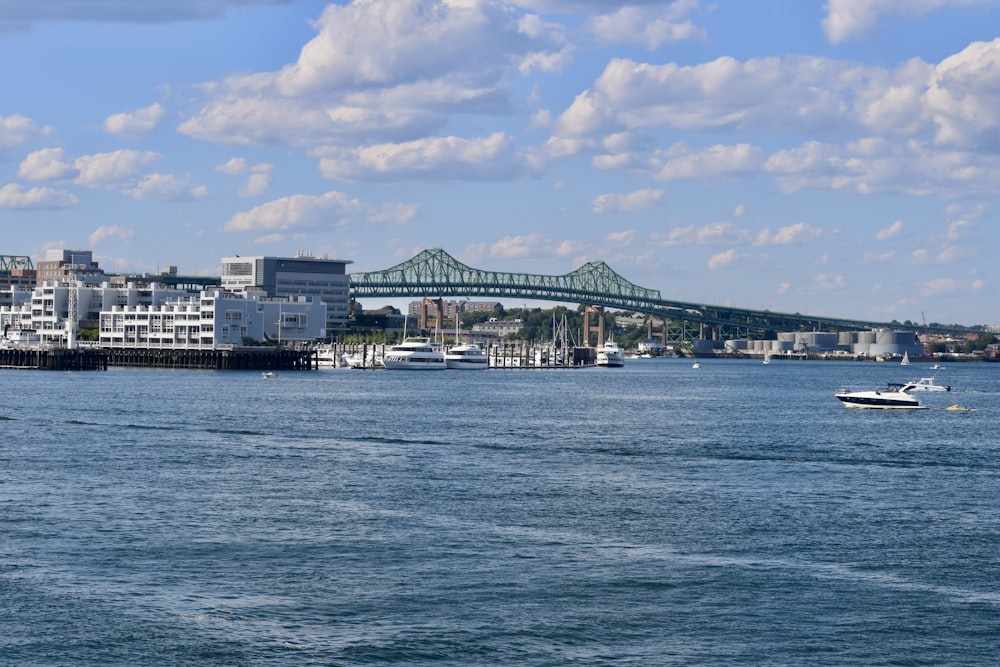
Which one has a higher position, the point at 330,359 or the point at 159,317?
the point at 159,317

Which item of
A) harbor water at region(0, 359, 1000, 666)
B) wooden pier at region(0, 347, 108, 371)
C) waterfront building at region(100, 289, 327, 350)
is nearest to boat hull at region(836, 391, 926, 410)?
harbor water at region(0, 359, 1000, 666)

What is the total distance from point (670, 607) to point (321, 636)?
20.0ft

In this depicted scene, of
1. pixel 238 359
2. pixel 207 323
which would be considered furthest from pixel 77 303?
pixel 238 359

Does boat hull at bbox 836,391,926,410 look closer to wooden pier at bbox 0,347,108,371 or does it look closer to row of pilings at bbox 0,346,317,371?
row of pilings at bbox 0,346,317,371

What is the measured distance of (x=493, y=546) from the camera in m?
29.7

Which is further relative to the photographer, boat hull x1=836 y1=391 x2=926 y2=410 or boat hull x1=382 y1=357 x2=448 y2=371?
boat hull x1=382 y1=357 x2=448 y2=371

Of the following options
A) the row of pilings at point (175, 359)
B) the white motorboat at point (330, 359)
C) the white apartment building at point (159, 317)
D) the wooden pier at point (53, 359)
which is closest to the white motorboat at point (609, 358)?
the white apartment building at point (159, 317)

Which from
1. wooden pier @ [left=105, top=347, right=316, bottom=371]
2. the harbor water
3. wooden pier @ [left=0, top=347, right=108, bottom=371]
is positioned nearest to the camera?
the harbor water

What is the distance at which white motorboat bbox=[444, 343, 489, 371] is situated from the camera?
159 metres

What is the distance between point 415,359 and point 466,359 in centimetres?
1177

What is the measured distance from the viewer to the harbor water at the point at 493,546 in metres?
22.6

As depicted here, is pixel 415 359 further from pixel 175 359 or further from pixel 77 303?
pixel 77 303

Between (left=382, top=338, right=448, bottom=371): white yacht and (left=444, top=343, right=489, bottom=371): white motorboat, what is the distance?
22.2ft

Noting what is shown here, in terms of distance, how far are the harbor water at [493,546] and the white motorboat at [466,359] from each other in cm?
9849
